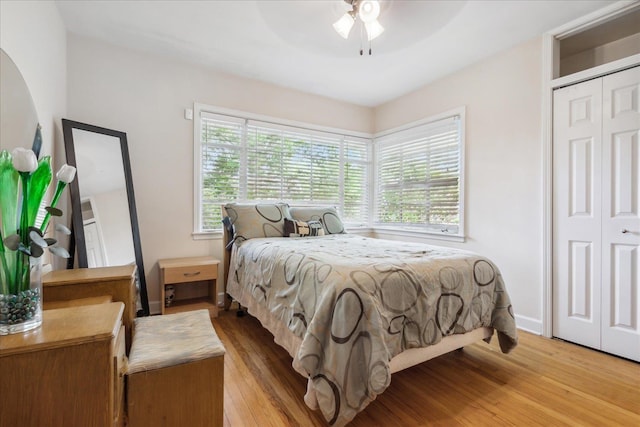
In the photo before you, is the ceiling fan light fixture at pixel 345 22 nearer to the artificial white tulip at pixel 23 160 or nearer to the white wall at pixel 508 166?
the white wall at pixel 508 166

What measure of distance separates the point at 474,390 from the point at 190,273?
94.6 inches

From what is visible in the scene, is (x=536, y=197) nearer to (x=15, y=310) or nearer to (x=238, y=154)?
(x=238, y=154)

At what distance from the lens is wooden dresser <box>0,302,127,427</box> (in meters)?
0.81

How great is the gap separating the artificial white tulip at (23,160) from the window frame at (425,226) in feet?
10.9

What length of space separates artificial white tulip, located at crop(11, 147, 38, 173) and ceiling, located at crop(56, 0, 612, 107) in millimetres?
1896

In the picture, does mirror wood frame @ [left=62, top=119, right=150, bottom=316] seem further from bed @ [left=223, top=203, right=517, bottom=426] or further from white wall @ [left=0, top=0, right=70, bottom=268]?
bed @ [left=223, top=203, right=517, bottom=426]

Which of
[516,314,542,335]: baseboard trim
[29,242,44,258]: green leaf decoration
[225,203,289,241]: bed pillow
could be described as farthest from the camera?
[225,203,289,241]: bed pillow

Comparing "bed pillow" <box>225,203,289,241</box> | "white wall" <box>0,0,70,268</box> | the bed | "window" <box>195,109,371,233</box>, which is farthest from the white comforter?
"white wall" <box>0,0,70,268</box>

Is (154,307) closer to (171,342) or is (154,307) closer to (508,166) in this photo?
(171,342)

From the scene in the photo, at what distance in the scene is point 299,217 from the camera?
3.30m

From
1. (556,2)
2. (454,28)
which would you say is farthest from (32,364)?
(556,2)

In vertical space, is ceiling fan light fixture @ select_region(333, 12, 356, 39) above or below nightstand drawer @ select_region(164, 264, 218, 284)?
above

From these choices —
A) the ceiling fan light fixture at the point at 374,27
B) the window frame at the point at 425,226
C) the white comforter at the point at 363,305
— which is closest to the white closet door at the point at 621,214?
the white comforter at the point at 363,305

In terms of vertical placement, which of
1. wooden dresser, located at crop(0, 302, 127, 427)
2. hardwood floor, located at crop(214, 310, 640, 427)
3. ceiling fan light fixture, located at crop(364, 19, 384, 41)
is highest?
ceiling fan light fixture, located at crop(364, 19, 384, 41)
